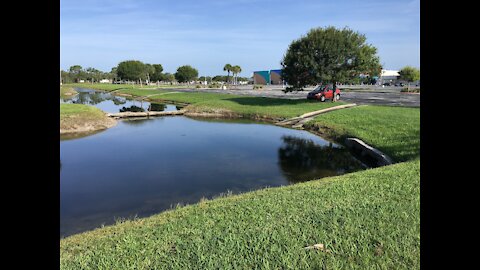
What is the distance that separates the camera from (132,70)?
297ft

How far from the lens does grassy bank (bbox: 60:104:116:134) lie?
22.3 metres

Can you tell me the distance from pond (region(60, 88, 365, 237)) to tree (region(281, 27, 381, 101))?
11.1 meters

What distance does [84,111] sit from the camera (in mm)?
25609

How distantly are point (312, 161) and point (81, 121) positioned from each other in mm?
17350

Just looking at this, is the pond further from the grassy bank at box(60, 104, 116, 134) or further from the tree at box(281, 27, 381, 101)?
the tree at box(281, 27, 381, 101)

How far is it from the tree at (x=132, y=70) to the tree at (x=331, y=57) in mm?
68602

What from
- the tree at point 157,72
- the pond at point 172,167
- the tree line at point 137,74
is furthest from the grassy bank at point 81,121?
the tree at point 157,72

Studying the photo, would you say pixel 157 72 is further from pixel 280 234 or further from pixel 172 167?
pixel 280 234

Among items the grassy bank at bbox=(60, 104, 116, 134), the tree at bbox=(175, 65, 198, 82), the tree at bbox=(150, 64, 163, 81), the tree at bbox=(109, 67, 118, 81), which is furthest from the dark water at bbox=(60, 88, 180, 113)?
the tree at bbox=(109, 67, 118, 81)

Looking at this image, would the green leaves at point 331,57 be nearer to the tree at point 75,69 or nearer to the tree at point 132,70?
the tree at point 132,70

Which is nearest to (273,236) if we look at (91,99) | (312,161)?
(312,161)
